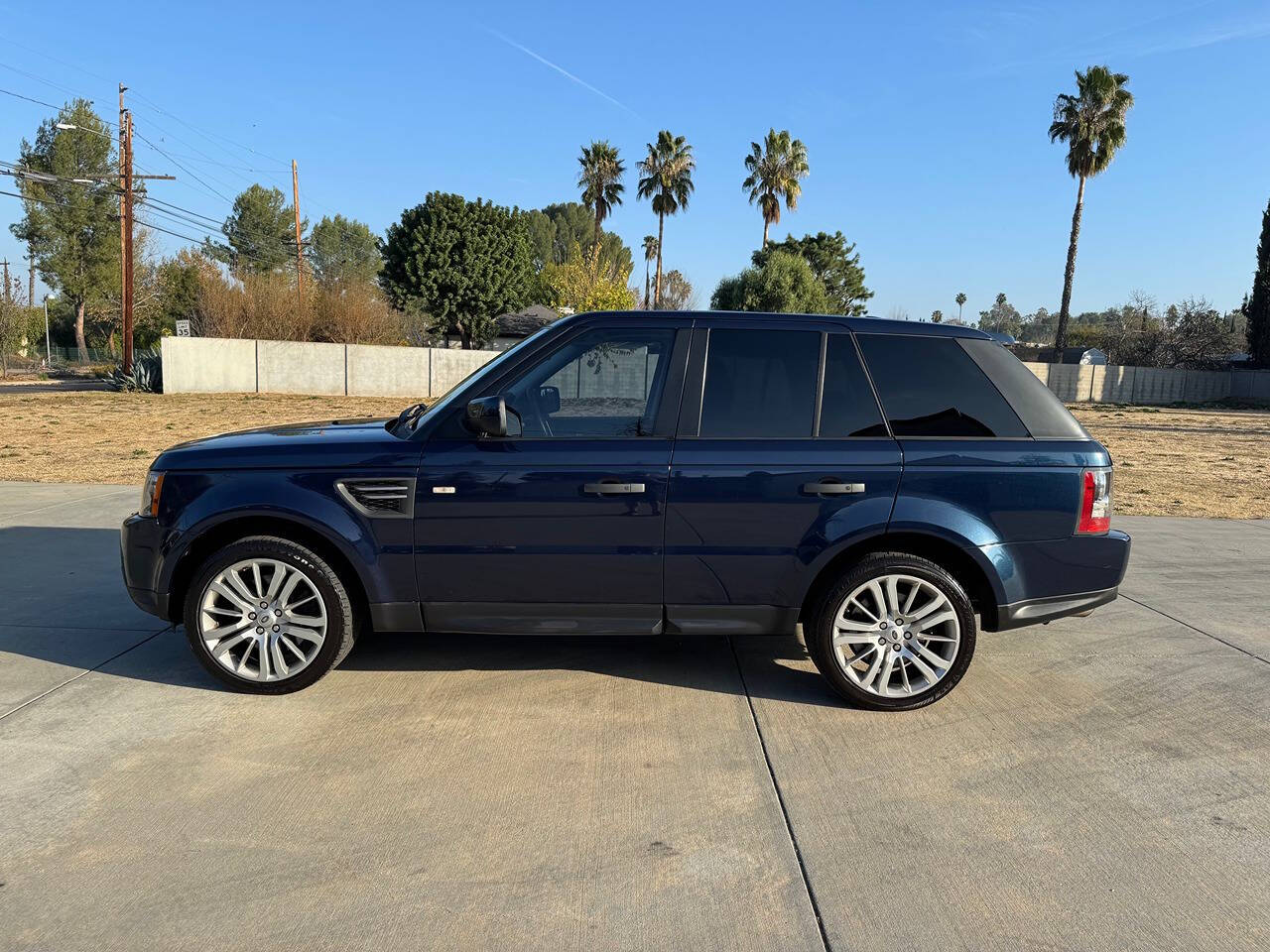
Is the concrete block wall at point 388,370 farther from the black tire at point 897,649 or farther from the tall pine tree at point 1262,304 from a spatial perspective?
the tall pine tree at point 1262,304

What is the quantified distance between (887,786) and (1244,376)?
51.5 metres

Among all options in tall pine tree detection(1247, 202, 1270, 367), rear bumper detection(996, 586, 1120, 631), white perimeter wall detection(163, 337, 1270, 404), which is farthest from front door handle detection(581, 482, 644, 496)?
tall pine tree detection(1247, 202, 1270, 367)

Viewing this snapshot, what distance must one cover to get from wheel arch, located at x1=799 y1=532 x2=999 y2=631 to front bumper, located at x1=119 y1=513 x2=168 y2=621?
3.08m

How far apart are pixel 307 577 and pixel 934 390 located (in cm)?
312

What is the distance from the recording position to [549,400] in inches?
163

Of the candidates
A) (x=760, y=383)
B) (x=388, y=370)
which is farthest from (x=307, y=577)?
(x=388, y=370)

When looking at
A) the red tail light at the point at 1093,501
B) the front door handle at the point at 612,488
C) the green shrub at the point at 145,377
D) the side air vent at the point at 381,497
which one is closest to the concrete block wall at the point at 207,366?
the green shrub at the point at 145,377

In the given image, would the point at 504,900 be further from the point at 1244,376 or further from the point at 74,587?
the point at 1244,376

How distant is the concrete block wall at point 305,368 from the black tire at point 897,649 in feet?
79.4

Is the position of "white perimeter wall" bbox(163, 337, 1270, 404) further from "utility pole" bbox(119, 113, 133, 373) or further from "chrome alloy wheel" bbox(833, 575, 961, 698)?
"chrome alloy wheel" bbox(833, 575, 961, 698)

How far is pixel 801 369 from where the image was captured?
165 inches

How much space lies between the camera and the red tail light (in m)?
4.07

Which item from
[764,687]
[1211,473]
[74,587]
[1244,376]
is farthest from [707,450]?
[1244,376]

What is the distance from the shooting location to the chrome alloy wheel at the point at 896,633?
4.08m
